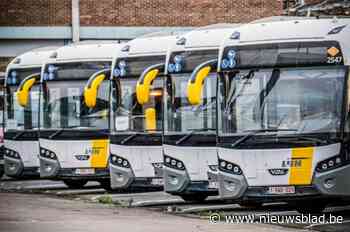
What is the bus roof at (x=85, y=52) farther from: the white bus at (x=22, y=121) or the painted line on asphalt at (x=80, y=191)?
the painted line on asphalt at (x=80, y=191)

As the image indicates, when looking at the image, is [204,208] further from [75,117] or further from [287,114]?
[75,117]

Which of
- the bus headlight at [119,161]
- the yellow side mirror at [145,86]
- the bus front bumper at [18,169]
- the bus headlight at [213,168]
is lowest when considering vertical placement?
the bus front bumper at [18,169]

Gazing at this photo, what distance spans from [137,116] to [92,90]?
4.29 ft

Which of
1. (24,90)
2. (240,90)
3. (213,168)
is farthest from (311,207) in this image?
(24,90)

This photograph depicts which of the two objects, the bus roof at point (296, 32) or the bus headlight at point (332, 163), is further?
the bus roof at point (296, 32)

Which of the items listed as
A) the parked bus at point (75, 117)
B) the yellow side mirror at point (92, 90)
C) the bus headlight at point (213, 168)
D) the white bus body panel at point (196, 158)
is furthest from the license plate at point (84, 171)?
the bus headlight at point (213, 168)

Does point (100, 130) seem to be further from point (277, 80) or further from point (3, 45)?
point (3, 45)

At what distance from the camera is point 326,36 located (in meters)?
18.5

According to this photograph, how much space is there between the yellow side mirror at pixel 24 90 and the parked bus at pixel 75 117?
0.42 meters

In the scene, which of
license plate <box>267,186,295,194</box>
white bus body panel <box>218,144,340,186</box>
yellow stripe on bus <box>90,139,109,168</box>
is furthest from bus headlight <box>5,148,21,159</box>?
license plate <box>267,186,295,194</box>

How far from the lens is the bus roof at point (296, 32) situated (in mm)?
18391

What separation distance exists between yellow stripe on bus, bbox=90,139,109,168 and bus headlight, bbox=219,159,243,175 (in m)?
7.35

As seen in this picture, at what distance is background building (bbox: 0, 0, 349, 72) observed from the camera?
4441 cm

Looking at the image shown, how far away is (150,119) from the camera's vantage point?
23.6m
